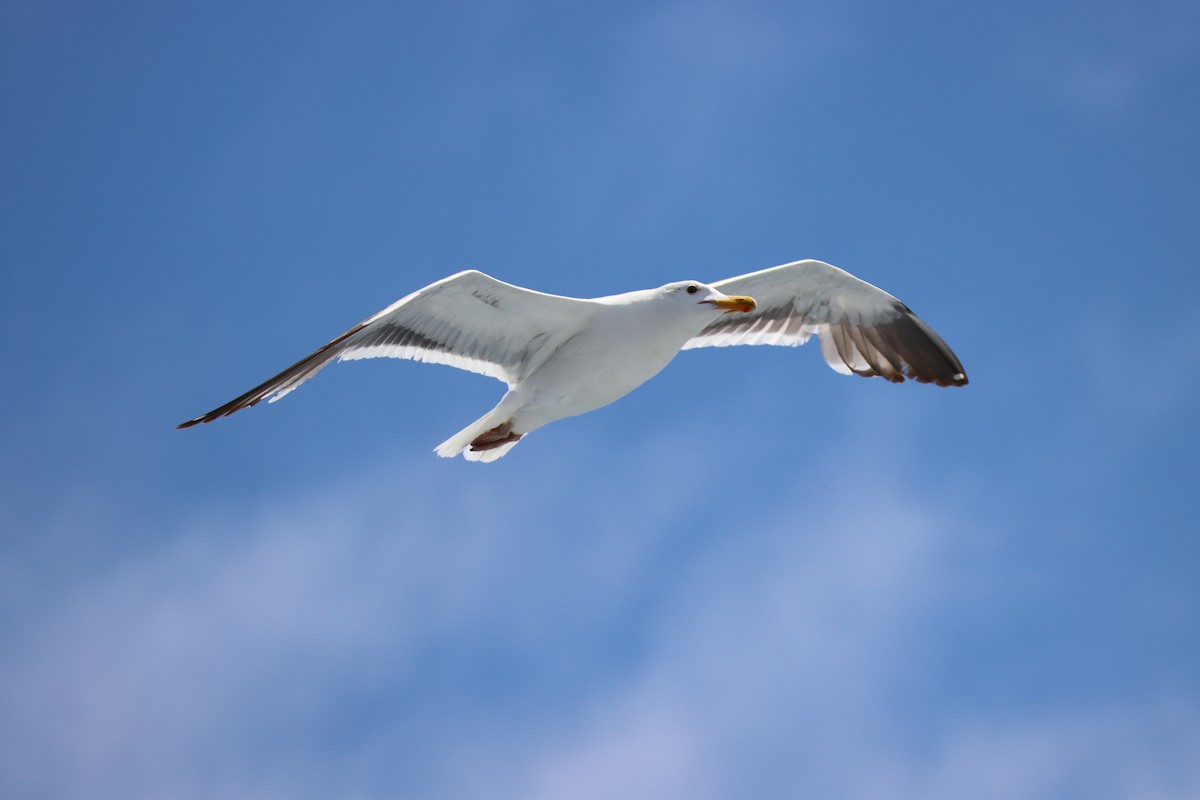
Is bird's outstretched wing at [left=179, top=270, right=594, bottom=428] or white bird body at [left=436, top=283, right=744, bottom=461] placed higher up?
bird's outstretched wing at [left=179, top=270, right=594, bottom=428]

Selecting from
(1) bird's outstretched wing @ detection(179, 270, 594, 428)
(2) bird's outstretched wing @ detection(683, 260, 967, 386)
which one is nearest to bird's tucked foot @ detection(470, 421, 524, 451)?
(1) bird's outstretched wing @ detection(179, 270, 594, 428)

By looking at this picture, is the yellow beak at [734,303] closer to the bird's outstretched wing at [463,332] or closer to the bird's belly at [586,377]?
the bird's belly at [586,377]

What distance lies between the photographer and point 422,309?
9.79 meters

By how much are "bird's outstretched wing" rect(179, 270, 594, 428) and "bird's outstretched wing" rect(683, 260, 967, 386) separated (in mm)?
2118

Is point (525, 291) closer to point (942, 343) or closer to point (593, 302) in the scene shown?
point (593, 302)

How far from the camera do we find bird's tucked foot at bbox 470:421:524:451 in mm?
10039

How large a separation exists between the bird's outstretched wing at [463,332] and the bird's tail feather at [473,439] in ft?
1.77

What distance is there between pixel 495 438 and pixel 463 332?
90 cm

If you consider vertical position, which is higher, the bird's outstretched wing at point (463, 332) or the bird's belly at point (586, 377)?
the bird's outstretched wing at point (463, 332)

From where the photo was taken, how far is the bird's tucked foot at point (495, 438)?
1004cm

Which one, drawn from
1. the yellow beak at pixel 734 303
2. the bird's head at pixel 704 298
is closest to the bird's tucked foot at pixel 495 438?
the bird's head at pixel 704 298

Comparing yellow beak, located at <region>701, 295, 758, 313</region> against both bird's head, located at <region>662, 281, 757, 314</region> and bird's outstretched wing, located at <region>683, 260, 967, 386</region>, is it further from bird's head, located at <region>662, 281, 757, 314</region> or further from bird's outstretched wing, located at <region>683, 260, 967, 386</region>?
bird's outstretched wing, located at <region>683, 260, 967, 386</region>

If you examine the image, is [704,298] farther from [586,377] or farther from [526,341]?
[526,341]

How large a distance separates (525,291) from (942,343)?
4229 millimetres
